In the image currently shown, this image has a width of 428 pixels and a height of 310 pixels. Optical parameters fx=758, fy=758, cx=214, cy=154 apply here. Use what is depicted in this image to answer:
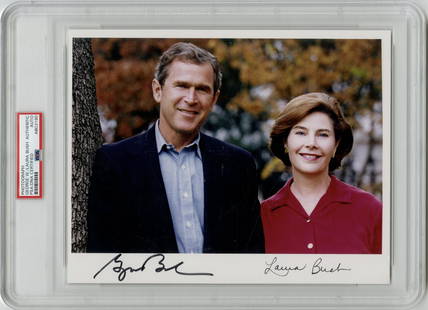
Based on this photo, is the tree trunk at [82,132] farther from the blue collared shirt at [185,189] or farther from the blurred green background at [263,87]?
the blue collared shirt at [185,189]

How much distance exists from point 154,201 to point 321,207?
1037mm

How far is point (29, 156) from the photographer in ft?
15.2

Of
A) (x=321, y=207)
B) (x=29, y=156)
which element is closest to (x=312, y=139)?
(x=321, y=207)

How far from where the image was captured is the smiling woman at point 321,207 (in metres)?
4.69

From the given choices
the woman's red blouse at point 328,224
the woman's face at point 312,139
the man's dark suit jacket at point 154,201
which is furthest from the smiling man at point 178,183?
the woman's face at point 312,139

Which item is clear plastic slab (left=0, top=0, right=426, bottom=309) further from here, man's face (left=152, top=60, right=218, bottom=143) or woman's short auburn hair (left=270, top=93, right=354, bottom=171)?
woman's short auburn hair (left=270, top=93, right=354, bottom=171)

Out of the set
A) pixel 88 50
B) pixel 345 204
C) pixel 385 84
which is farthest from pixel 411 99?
pixel 88 50

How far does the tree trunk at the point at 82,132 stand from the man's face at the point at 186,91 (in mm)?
403

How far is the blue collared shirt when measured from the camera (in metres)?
4.66

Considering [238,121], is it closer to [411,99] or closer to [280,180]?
[280,180]
